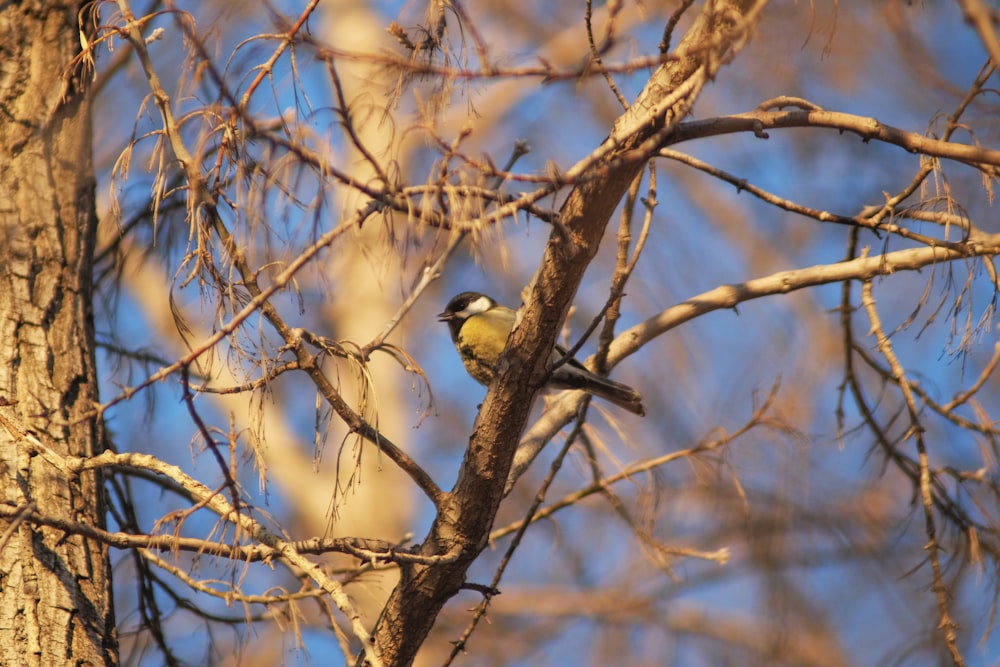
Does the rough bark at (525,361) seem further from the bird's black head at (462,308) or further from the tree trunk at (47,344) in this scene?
the bird's black head at (462,308)

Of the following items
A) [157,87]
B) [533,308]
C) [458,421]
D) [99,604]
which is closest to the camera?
[157,87]

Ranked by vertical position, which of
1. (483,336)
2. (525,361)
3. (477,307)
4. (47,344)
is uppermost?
(477,307)

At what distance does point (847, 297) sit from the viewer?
3820 mm

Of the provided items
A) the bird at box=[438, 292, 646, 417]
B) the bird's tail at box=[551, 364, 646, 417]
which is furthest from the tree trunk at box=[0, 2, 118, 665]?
the bird at box=[438, 292, 646, 417]

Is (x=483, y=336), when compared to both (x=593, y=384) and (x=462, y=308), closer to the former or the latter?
(x=462, y=308)

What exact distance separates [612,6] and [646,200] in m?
1.56

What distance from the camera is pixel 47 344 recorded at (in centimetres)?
298

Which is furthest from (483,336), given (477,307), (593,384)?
(593,384)

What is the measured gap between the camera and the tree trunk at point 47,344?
262 cm

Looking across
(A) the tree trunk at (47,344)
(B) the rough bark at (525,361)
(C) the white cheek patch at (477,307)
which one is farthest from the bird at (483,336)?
(A) the tree trunk at (47,344)

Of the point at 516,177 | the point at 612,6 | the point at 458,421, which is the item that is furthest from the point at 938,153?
the point at 458,421

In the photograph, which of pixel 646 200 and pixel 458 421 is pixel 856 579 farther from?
pixel 646 200

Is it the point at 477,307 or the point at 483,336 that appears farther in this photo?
the point at 477,307

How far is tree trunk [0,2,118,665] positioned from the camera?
2615 mm
